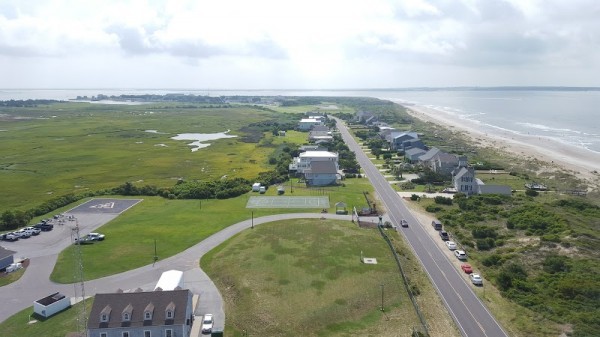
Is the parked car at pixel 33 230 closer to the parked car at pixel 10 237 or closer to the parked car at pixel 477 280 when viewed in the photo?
the parked car at pixel 10 237

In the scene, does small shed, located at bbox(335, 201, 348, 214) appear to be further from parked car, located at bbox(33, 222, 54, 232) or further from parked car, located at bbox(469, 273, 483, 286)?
parked car, located at bbox(33, 222, 54, 232)

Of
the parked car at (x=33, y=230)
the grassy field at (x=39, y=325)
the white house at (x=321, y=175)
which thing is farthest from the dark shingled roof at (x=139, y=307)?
the white house at (x=321, y=175)

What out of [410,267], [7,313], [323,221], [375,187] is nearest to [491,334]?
[410,267]

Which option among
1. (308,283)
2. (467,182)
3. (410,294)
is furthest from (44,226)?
(467,182)

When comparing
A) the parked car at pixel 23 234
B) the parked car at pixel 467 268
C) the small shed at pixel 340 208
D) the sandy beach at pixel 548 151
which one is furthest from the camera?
the sandy beach at pixel 548 151

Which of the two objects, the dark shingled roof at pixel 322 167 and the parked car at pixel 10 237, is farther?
the dark shingled roof at pixel 322 167

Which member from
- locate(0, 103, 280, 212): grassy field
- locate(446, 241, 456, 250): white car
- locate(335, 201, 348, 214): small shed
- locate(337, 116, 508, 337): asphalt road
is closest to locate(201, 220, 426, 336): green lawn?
locate(337, 116, 508, 337): asphalt road

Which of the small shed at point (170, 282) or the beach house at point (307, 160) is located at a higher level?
the beach house at point (307, 160)

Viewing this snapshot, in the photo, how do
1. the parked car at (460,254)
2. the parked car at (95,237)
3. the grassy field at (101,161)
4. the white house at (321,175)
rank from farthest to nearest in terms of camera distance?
the grassy field at (101,161) < the white house at (321,175) < the parked car at (95,237) < the parked car at (460,254)
